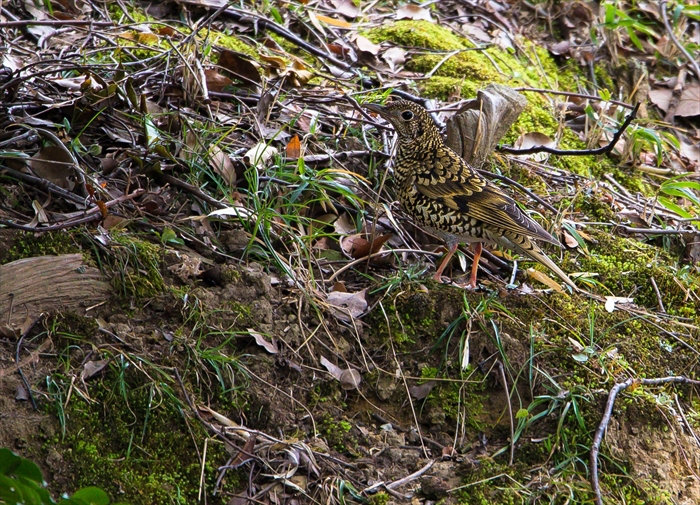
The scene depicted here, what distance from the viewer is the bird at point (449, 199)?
4.75 metres

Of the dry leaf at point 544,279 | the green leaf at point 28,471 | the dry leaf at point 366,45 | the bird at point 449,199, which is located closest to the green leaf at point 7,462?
the green leaf at point 28,471

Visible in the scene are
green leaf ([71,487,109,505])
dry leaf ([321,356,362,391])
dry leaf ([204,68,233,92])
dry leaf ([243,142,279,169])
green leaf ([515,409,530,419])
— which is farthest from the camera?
dry leaf ([204,68,233,92])

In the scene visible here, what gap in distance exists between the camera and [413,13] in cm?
760

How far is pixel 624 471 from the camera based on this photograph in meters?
3.83

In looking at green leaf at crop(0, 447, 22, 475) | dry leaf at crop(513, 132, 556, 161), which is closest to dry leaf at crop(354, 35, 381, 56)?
dry leaf at crop(513, 132, 556, 161)

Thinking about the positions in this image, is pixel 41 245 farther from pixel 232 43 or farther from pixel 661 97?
pixel 661 97

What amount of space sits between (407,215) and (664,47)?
435 cm

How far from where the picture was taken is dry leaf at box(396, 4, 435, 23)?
755 cm

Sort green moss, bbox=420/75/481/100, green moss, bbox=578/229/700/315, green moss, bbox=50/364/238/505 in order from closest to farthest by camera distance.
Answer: green moss, bbox=50/364/238/505, green moss, bbox=578/229/700/315, green moss, bbox=420/75/481/100

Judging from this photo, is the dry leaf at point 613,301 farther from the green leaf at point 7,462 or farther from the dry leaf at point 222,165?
the green leaf at point 7,462

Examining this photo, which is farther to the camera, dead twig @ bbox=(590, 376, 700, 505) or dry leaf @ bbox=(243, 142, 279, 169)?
dry leaf @ bbox=(243, 142, 279, 169)

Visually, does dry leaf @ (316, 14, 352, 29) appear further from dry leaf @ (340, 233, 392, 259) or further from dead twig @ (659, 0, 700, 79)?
dead twig @ (659, 0, 700, 79)

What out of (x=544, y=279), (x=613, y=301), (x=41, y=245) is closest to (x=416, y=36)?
(x=544, y=279)

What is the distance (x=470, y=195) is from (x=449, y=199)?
0.15 m
